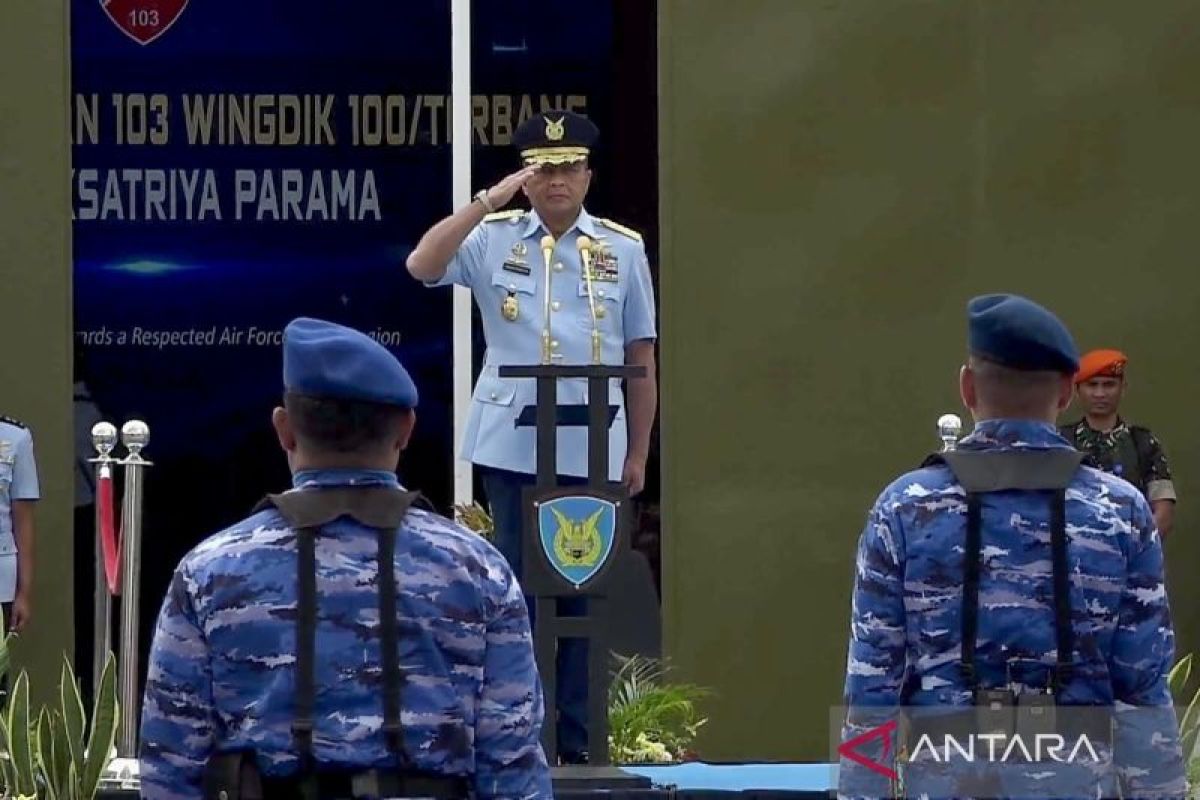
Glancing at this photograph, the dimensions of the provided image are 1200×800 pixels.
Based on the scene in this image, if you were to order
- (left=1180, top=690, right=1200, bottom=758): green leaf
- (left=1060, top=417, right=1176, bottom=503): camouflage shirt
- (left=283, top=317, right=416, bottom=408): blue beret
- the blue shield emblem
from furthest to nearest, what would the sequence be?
1. (left=1060, top=417, right=1176, bottom=503): camouflage shirt
2. (left=1180, top=690, right=1200, bottom=758): green leaf
3. the blue shield emblem
4. (left=283, top=317, right=416, bottom=408): blue beret

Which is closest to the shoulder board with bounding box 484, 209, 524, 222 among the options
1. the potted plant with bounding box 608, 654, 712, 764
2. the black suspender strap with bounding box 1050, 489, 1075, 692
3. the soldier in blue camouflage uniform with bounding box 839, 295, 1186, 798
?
the potted plant with bounding box 608, 654, 712, 764

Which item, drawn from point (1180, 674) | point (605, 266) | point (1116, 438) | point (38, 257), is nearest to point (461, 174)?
point (38, 257)

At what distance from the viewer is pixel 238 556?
13.1 ft

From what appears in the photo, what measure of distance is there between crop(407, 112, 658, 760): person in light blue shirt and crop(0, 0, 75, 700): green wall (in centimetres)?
226

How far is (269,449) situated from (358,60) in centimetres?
153

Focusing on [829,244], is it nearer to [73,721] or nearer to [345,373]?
[73,721]

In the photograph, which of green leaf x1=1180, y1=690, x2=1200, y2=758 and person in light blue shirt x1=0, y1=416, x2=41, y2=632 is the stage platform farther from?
person in light blue shirt x1=0, y1=416, x2=41, y2=632

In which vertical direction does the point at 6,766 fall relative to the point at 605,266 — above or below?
below

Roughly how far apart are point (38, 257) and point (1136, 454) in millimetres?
4098

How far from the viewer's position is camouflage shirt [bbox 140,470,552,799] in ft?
13.1

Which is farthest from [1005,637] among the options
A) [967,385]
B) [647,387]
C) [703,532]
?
[703,532]

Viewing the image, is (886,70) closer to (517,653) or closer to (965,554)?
(965,554)

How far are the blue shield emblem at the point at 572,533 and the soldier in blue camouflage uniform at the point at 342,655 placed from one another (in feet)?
9.43

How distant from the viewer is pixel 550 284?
7793 millimetres
